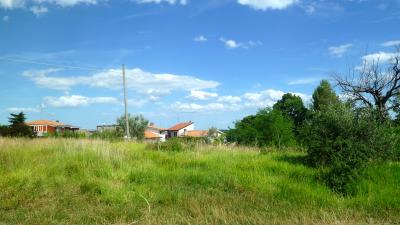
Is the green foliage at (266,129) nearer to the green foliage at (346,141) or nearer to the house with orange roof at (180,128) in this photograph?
the green foliage at (346,141)

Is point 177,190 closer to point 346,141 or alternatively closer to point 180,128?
point 346,141

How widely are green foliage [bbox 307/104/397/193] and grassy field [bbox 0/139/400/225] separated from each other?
0.45 m

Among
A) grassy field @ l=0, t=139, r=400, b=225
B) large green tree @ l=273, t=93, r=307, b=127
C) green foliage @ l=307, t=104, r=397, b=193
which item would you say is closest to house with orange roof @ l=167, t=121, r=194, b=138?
large green tree @ l=273, t=93, r=307, b=127

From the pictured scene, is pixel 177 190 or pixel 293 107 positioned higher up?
pixel 293 107

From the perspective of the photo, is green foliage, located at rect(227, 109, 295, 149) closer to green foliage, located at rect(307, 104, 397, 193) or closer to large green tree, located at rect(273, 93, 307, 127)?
green foliage, located at rect(307, 104, 397, 193)

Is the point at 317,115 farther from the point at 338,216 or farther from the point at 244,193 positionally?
the point at 338,216

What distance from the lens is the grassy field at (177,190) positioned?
300 inches

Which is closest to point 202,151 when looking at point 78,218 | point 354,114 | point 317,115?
point 317,115

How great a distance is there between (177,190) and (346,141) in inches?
180

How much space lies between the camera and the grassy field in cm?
762

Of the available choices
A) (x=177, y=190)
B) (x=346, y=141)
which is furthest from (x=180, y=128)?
(x=177, y=190)

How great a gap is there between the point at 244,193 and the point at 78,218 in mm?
3773

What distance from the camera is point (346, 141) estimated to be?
11047mm

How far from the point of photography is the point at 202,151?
15609 mm
